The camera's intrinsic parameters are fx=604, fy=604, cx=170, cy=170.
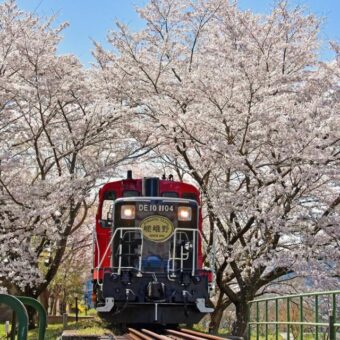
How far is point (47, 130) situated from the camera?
1891cm

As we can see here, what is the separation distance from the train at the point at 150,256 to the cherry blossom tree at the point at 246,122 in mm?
3857

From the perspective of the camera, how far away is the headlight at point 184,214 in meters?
11.3

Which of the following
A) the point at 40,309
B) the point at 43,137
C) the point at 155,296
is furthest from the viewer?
the point at 43,137

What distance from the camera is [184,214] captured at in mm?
11320

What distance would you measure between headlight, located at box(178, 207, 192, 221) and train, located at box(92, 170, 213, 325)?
0.02 meters

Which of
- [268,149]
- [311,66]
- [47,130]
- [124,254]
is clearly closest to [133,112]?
[47,130]

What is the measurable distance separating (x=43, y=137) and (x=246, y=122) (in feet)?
24.4

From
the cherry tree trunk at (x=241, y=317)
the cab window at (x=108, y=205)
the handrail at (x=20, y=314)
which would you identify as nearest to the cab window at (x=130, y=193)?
the cab window at (x=108, y=205)

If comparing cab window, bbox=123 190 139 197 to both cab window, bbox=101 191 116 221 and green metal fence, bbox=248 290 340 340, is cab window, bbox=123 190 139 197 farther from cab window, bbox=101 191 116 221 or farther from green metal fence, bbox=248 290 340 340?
green metal fence, bbox=248 290 340 340

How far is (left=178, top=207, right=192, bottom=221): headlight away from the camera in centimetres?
1130

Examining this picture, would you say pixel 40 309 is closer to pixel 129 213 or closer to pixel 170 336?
pixel 170 336

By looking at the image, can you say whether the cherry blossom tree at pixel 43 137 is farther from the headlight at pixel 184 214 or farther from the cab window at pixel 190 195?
the headlight at pixel 184 214

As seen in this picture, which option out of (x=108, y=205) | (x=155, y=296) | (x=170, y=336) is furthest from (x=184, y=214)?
(x=170, y=336)

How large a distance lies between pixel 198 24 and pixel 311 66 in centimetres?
384
